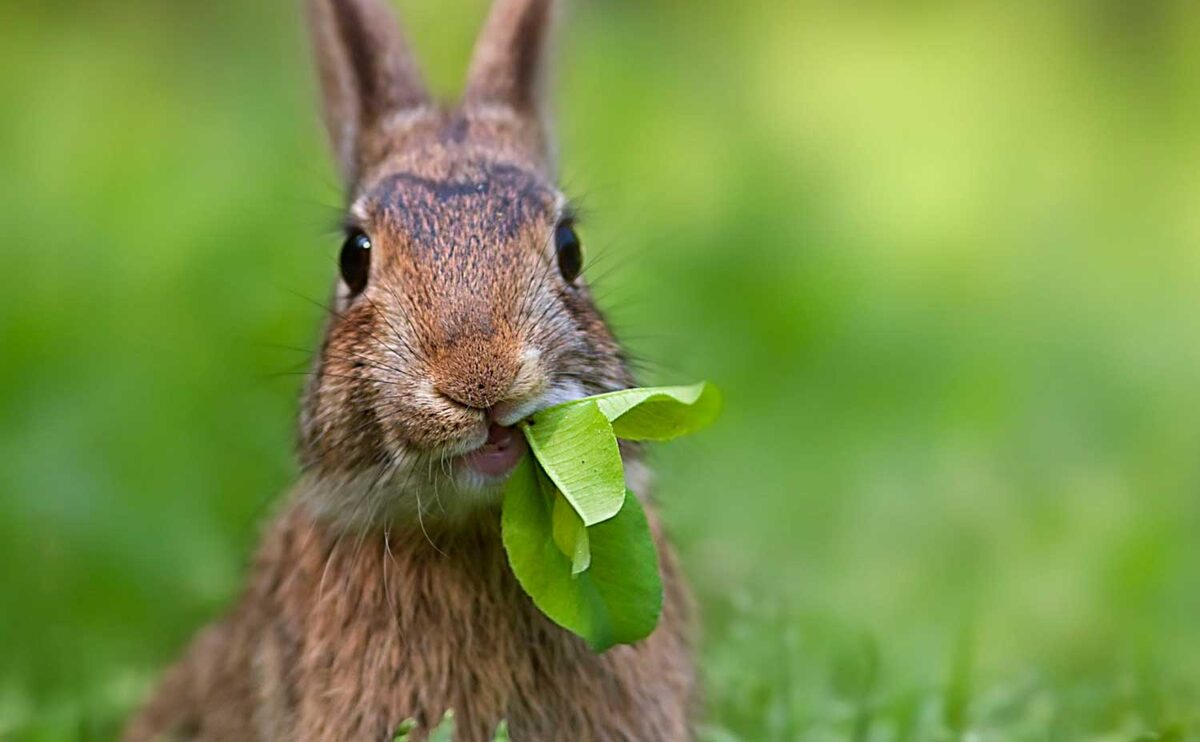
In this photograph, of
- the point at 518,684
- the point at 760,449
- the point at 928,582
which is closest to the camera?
the point at 518,684

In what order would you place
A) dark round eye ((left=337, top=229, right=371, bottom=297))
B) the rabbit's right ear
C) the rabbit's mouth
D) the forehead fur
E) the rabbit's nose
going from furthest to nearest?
the rabbit's right ear, dark round eye ((left=337, top=229, right=371, bottom=297)), the forehead fur, the rabbit's mouth, the rabbit's nose

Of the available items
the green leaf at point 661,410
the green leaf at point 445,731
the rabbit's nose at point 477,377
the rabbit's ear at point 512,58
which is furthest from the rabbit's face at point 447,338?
the rabbit's ear at point 512,58

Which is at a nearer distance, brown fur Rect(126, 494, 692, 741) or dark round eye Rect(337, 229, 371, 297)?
brown fur Rect(126, 494, 692, 741)

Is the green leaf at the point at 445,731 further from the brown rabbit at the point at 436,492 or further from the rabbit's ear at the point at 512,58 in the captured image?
the rabbit's ear at the point at 512,58

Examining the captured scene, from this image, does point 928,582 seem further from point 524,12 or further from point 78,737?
point 78,737

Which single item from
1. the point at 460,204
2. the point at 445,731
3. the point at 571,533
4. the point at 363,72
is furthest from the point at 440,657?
the point at 363,72

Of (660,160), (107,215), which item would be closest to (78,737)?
(107,215)

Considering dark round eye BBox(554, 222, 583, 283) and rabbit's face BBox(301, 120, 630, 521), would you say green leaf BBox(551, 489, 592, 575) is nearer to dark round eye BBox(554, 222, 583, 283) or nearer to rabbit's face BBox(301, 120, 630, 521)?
rabbit's face BBox(301, 120, 630, 521)

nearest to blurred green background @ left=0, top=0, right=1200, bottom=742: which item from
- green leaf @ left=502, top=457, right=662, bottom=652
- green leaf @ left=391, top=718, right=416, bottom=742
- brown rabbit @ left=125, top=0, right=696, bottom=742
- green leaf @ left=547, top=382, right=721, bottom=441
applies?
brown rabbit @ left=125, top=0, right=696, bottom=742
